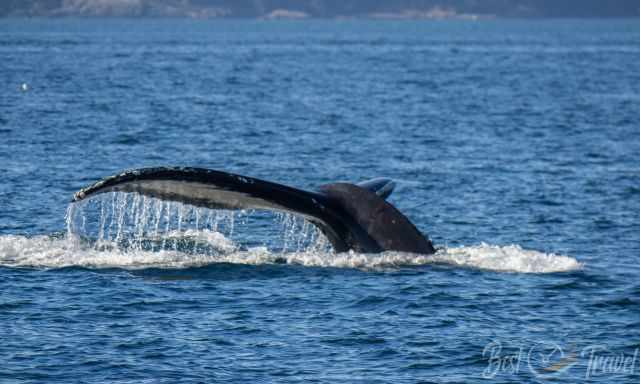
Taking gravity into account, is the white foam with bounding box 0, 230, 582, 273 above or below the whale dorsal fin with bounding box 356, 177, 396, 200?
below

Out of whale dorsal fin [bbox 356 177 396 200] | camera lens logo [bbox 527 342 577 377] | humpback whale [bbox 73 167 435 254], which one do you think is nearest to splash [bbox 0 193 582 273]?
humpback whale [bbox 73 167 435 254]

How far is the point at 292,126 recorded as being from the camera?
1692 inches

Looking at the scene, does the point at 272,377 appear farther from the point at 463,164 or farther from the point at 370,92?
the point at 370,92

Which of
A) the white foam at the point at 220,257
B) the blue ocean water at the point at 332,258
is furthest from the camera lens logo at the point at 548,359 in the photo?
the white foam at the point at 220,257

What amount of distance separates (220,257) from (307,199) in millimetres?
4116

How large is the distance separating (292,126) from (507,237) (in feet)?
70.7

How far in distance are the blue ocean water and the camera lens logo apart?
3 centimetres

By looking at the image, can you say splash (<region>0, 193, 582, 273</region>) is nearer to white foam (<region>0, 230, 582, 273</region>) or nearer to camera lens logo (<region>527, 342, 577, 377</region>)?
white foam (<region>0, 230, 582, 273</region>)

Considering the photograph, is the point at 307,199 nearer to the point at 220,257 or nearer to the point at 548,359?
the point at 548,359

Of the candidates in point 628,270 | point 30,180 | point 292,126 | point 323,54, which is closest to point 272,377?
point 628,270

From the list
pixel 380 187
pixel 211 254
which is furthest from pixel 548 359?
pixel 211 254

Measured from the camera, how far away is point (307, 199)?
14727mm

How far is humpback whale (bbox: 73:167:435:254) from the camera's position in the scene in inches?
531

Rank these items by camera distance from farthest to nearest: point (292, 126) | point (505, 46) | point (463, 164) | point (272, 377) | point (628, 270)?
point (505, 46)
point (292, 126)
point (463, 164)
point (628, 270)
point (272, 377)
